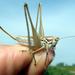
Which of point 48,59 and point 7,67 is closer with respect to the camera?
point 7,67

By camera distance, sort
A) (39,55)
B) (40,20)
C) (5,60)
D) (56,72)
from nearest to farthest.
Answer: (5,60) → (39,55) → (40,20) → (56,72)

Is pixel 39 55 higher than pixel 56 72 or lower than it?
higher

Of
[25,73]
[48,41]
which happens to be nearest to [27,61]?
[25,73]

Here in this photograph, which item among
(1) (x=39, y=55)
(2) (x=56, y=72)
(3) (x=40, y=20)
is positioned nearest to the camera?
(1) (x=39, y=55)

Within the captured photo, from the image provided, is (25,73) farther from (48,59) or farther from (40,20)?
(40,20)

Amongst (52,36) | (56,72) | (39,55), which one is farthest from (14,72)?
(56,72)

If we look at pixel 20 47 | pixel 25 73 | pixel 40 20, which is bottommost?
pixel 25 73
